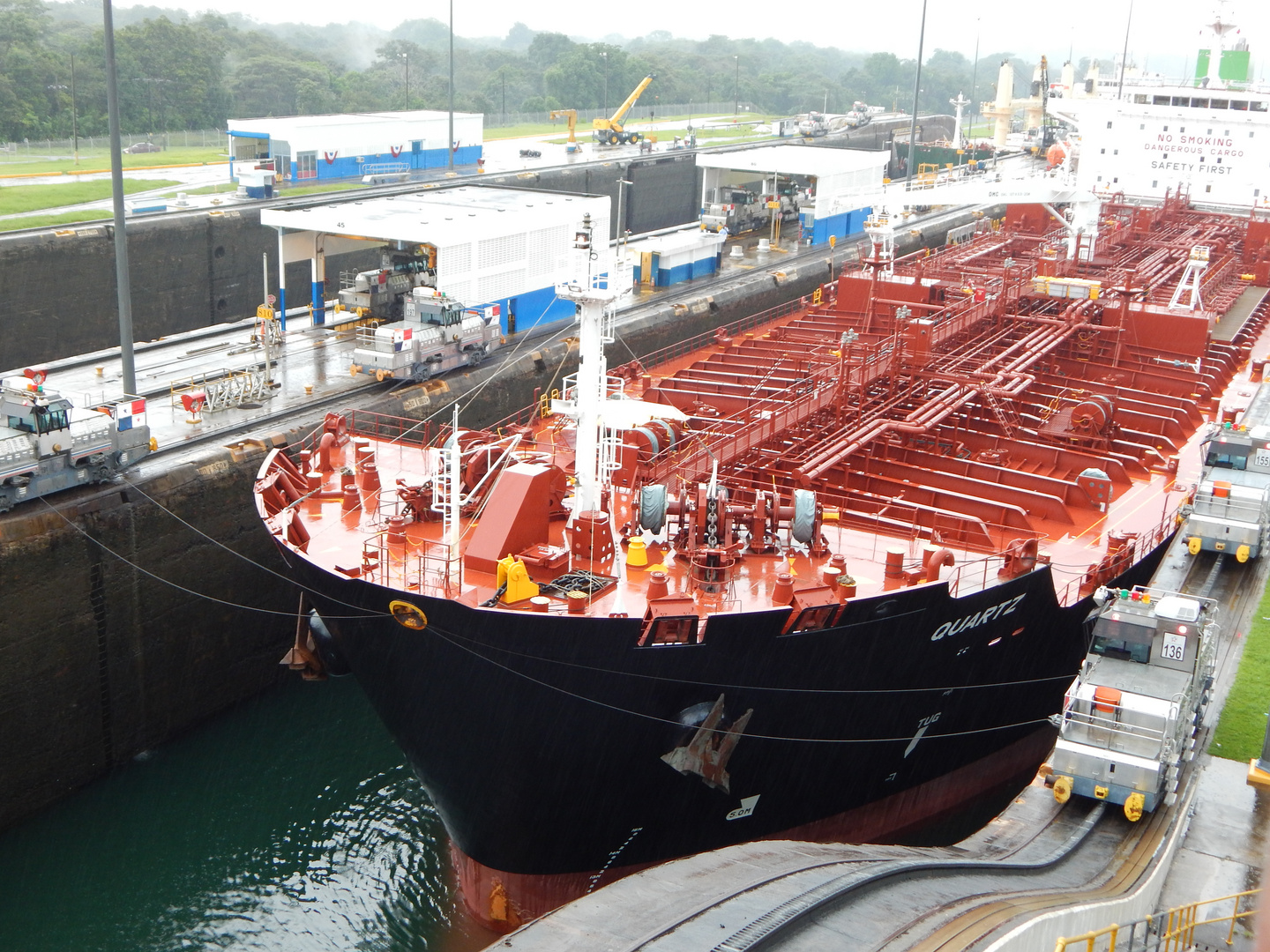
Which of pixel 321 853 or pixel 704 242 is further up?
pixel 704 242

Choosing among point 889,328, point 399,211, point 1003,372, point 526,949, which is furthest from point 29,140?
point 526,949

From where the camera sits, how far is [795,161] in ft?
152

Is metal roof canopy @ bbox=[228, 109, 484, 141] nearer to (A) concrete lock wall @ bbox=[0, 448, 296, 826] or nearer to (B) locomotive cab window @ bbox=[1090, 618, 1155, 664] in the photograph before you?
(A) concrete lock wall @ bbox=[0, 448, 296, 826]

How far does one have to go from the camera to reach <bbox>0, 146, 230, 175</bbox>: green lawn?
49.1m

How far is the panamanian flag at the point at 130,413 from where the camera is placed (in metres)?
19.0

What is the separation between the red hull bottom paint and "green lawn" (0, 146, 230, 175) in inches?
1642

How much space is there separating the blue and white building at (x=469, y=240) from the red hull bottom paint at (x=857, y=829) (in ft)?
47.3

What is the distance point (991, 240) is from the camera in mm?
39000

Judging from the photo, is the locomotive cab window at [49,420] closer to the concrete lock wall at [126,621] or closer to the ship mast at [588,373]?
the concrete lock wall at [126,621]

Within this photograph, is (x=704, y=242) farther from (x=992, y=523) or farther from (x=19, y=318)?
(x=992, y=523)

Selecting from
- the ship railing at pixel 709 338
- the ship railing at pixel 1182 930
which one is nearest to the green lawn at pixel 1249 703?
the ship railing at pixel 1182 930

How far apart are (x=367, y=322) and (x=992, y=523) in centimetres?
1706

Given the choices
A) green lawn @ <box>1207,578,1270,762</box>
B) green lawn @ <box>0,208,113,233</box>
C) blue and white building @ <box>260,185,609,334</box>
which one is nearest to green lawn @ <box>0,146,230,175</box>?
green lawn @ <box>0,208,113,233</box>

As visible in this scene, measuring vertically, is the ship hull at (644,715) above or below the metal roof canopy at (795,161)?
below
